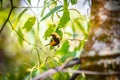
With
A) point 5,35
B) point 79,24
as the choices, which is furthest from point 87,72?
point 5,35

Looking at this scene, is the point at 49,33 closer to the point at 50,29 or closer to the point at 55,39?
the point at 50,29

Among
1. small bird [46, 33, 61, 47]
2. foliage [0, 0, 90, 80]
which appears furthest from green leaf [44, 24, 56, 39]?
small bird [46, 33, 61, 47]

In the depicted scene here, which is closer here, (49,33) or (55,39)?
(55,39)

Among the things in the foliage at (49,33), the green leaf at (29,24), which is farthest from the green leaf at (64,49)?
the green leaf at (29,24)

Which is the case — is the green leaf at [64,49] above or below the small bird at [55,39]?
below

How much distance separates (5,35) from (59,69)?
6.01 ft

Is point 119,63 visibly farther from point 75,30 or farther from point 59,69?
point 75,30

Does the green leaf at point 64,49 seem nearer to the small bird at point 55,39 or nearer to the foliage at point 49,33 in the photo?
the foliage at point 49,33

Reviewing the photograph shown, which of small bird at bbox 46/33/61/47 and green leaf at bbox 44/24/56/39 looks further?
green leaf at bbox 44/24/56/39

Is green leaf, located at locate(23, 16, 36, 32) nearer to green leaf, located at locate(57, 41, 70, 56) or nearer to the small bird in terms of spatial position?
green leaf, located at locate(57, 41, 70, 56)

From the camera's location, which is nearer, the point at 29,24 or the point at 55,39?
the point at 55,39

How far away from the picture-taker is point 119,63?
47 cm

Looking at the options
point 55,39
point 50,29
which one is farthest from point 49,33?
point 55,39

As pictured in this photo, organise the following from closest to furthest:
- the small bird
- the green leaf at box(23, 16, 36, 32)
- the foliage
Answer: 1. the small bird
2. the foliage
3. the green leaf at box(23, 16, 36, 32)
